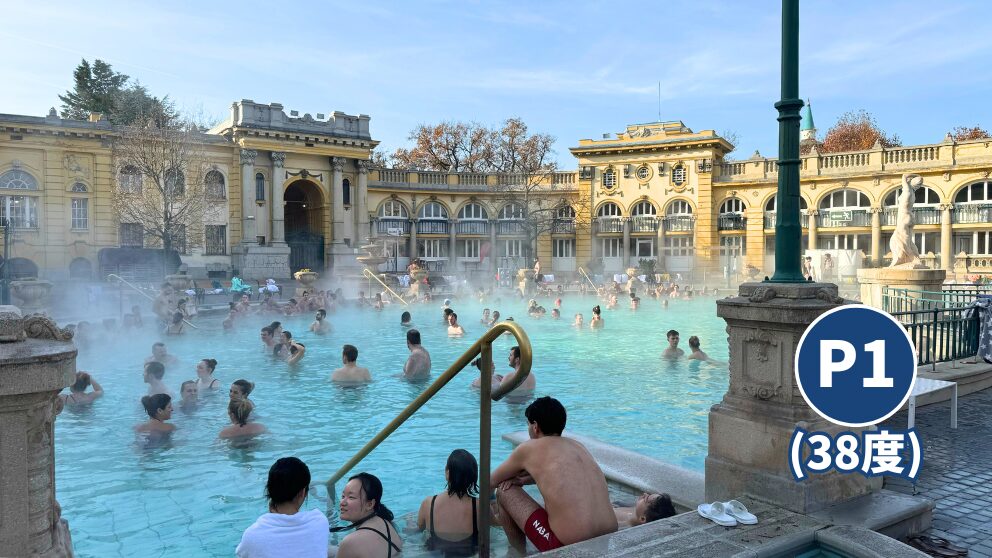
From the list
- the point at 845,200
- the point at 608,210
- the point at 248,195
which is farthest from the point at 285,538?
the point at 608,210

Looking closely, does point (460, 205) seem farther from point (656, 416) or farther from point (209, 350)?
point (656, 416)

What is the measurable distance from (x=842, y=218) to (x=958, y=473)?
121 feet

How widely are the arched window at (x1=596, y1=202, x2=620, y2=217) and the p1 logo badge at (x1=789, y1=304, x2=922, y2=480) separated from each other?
41491 mm

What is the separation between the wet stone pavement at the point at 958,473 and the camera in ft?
15.3

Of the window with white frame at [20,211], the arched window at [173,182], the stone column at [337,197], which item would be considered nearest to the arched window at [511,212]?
the stone column at [337,197]

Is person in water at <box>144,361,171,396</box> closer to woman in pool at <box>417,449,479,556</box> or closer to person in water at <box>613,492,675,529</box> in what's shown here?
woman in pool at <box>417,449,479,556</box>

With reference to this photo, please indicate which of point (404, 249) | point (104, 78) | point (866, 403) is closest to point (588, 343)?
point (866, 403)

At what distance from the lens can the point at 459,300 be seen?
2975 centimetres

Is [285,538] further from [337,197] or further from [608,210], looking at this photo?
[608,210]

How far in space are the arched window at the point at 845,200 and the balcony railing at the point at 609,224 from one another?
1229 cm

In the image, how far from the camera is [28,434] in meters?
2.85

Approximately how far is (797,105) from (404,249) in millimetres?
42169

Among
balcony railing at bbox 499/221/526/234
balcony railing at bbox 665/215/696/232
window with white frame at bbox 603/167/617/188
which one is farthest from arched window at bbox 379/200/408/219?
balcony railing at bbox 665/215/696/232

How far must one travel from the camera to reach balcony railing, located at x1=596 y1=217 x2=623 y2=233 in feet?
150
